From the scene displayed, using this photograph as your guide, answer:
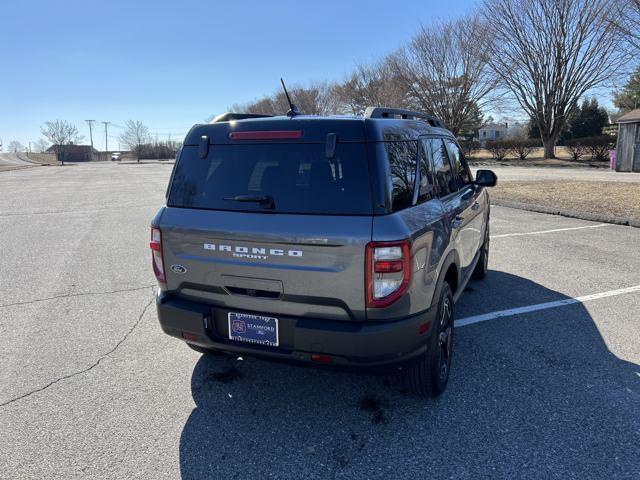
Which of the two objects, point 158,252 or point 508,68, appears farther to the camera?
point 508,68

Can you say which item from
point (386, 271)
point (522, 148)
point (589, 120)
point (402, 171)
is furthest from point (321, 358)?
point (589, 120)

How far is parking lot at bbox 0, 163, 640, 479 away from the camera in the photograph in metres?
2.43

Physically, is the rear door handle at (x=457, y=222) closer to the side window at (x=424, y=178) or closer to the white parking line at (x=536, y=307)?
the side window at (x=424, y=178)

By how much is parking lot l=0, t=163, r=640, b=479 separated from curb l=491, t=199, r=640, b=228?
15.4 feet

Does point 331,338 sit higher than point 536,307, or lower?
higher

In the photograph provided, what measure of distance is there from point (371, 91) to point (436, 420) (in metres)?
42.5

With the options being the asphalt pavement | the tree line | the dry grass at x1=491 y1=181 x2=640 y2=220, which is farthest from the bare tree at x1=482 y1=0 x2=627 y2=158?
the asphalt pavement

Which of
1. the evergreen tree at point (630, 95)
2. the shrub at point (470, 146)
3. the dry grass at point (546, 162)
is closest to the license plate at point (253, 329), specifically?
the dry grass at point (546, 162)

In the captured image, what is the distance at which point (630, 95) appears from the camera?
3894cm

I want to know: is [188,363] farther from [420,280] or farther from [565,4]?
[565,4]

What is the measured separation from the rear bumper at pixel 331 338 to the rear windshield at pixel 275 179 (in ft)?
2.11

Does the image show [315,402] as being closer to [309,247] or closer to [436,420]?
[436,420]

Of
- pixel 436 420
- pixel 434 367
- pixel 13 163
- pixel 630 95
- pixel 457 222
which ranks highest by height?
pixel 630 95

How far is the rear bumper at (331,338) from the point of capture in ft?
8.01
